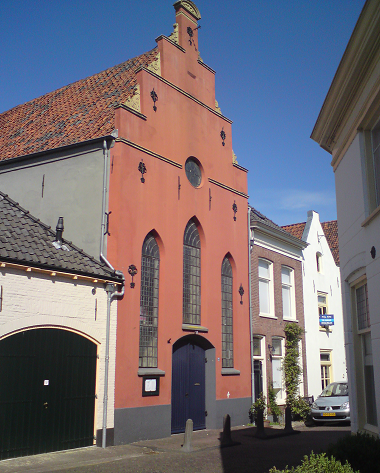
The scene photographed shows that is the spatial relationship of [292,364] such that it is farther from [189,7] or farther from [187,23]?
[189,7]

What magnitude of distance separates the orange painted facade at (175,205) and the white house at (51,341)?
686mm

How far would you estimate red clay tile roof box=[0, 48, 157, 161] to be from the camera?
15898 mm

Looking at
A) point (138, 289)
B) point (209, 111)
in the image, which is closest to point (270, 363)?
point (138, 289)

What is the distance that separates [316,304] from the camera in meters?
24.2

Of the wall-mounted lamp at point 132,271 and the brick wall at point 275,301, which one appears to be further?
the brick wall at point 275,301

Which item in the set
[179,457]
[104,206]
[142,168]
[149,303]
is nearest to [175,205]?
[142,168]

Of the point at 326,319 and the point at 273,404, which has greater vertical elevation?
the point at 326,319

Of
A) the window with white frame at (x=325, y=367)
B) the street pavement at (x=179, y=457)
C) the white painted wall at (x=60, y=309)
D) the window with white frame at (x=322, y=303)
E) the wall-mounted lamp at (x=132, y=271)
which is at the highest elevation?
the window with white frame at (x=322, y=303)

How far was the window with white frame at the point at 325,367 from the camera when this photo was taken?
24344mm

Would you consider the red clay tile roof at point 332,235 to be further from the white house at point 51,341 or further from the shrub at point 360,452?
the shrub at point 360,452

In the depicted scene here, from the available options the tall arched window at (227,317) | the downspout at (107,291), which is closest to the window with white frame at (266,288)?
the tall arched window at (227,317)

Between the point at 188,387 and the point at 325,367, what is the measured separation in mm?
11110

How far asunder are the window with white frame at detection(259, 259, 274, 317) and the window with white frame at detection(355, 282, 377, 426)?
10772mm

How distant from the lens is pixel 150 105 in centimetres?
1590
